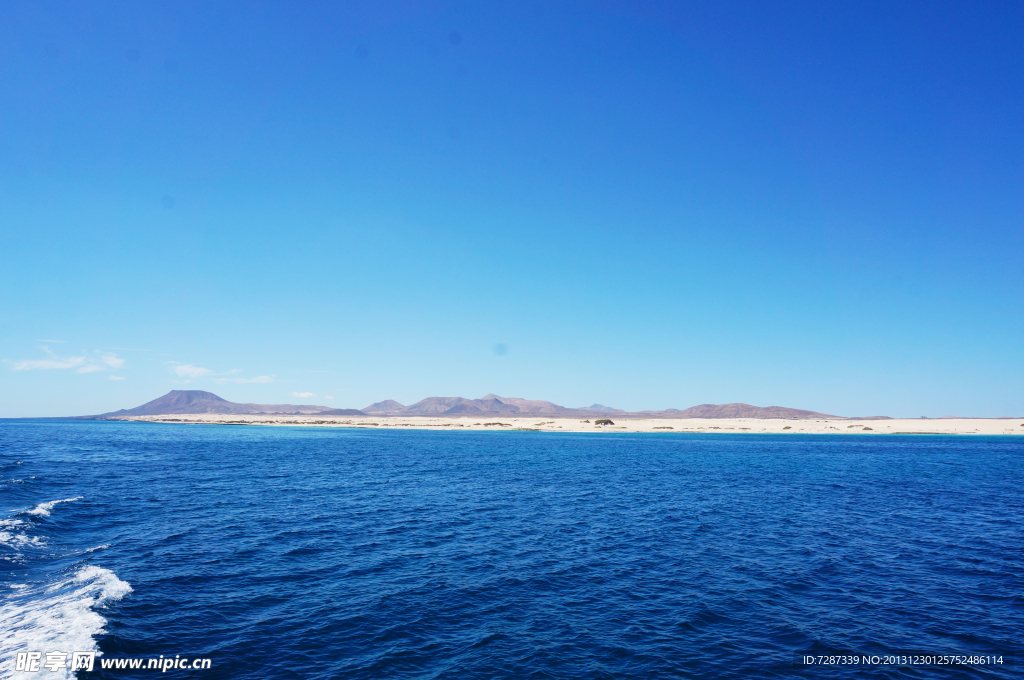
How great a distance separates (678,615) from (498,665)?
7.28m

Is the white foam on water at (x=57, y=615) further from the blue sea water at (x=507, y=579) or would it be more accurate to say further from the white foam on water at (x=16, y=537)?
the white foam on water at (x=16, y=537)

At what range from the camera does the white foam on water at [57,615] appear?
14.8 meters

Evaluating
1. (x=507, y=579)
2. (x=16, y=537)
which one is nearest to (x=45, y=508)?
(x=16, y=537)

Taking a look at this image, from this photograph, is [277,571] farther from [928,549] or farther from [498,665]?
[928,549]

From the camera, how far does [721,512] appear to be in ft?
120

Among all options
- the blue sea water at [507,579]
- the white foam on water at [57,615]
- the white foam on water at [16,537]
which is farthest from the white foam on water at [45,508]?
the white foam on water at [57,615]

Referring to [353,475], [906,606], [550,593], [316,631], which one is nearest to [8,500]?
[353,475]

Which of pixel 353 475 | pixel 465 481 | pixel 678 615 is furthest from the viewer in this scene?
pixel 353 475

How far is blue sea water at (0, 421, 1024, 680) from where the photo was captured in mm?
15047

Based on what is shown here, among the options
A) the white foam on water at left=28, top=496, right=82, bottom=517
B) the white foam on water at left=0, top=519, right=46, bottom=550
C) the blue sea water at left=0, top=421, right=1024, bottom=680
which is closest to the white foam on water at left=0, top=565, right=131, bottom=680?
the blue sea water at left=0, top=421, right=1024, bottom=680

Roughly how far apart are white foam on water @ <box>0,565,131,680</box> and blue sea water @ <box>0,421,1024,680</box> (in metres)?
0.10

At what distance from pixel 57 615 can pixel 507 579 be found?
52.8 ft

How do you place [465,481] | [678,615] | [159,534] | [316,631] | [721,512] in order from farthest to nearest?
[465,481] → [721,512] → [159,534] → [678,615] → [316,631]

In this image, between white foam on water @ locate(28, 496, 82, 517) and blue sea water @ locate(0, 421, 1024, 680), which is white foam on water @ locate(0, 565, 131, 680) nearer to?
blue sea water @ locate(0, 421, 1024, 680)
